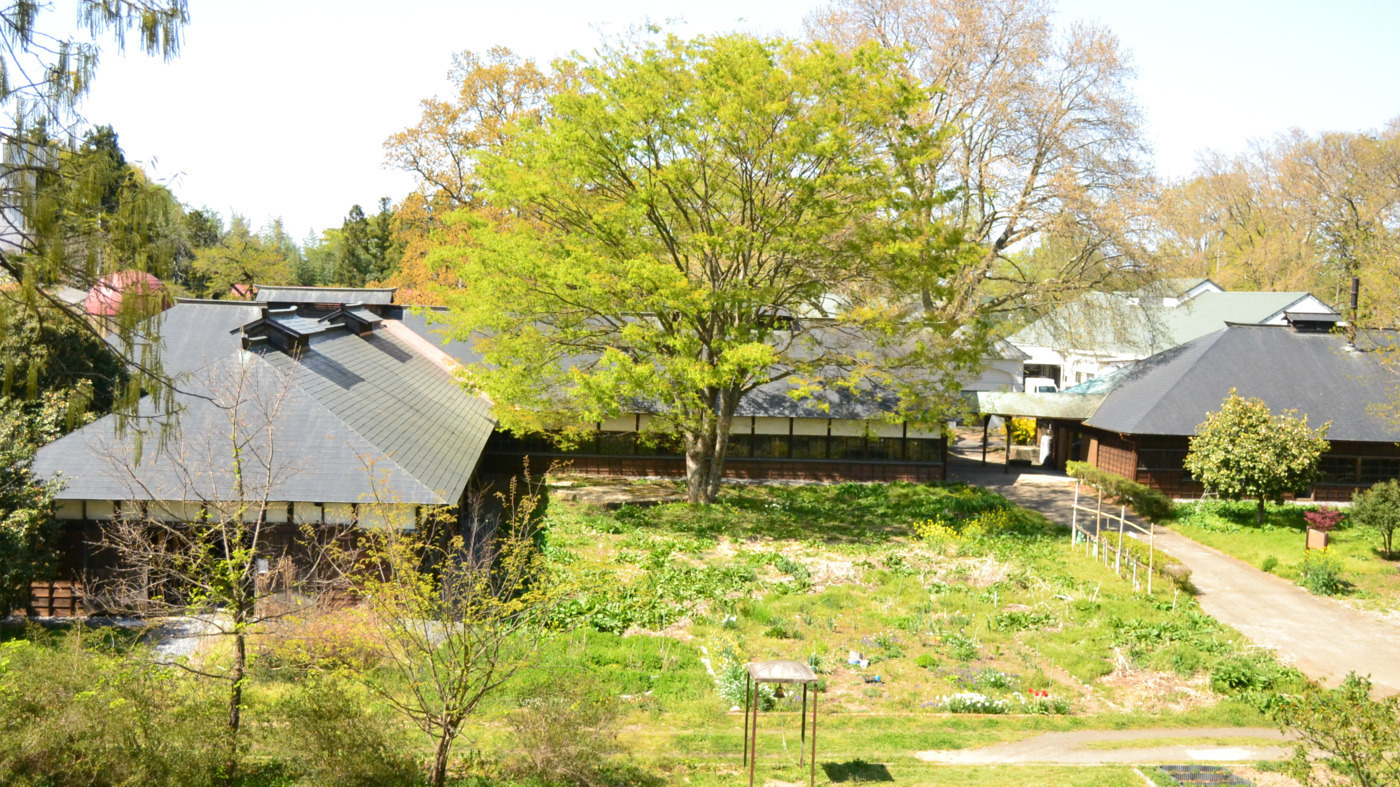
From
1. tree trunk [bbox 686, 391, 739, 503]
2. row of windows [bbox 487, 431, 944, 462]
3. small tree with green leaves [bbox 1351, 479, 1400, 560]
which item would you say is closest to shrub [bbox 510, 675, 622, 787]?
tree trunk [bbox 686, 391, 739, 503]

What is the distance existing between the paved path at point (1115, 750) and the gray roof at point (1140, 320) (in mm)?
24224

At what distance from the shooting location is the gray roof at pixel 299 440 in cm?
1619

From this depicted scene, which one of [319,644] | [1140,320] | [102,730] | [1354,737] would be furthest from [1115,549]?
[1140,320]

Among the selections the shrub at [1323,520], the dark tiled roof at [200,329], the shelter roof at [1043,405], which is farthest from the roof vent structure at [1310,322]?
the dark tiled roof at [200,329]

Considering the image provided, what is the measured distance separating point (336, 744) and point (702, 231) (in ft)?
58.5

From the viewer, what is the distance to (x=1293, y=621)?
19000 millimetres

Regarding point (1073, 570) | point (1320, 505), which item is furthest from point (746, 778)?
point (1320, 505)

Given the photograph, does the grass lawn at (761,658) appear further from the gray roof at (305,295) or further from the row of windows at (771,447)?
the gray roof at (305,295)

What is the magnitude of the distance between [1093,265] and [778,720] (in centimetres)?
2656

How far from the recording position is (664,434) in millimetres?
31312

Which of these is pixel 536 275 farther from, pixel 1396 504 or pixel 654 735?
pixel 1396 504

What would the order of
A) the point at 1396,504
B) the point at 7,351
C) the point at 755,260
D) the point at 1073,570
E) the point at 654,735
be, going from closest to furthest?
the point at 7,351 < the point at 654,735 < the point at 1073,570 < the point at 1396,504 < the point at 755,260

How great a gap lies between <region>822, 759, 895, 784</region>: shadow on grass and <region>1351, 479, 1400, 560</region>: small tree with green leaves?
18.4 metres

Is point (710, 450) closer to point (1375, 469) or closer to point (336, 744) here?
point (336, 744)
